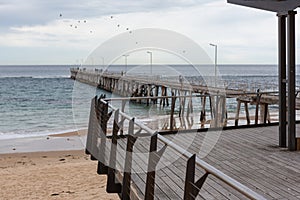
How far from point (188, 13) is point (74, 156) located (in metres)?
9.28

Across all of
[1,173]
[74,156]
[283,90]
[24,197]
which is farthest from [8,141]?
[283,90]

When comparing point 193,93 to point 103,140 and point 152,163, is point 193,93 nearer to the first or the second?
point 103,140

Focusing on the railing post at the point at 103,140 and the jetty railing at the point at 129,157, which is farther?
the railing post at the point at 103,140

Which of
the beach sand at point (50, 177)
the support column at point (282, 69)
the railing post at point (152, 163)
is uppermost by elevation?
the support column at point (282, 69)

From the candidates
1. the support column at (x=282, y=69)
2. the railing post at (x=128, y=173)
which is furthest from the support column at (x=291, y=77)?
the railing post at (x=128, y=173)

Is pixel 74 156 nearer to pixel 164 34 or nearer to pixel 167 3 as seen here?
pixel 164 34

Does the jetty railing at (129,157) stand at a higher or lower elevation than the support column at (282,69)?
lower

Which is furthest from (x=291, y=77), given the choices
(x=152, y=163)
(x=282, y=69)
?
(x=152, y=163)

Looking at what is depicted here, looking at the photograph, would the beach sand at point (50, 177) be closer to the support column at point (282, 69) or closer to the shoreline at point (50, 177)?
the shoreline at point (50, 177)

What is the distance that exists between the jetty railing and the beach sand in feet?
8.51

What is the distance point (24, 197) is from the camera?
7.40m

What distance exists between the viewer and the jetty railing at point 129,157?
5.72 ft

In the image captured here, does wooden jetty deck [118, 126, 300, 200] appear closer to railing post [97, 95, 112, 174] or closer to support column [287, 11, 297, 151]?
support column [287, 11, 297, 151]

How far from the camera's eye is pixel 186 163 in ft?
6.82
